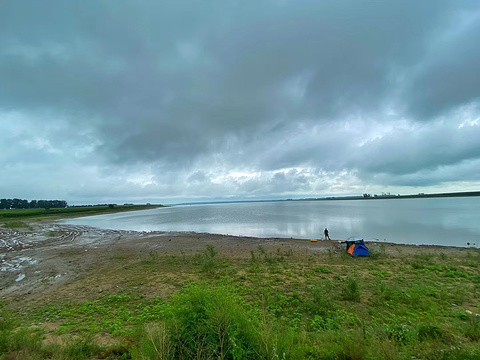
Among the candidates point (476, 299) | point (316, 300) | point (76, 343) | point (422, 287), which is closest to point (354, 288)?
point (316, 300)

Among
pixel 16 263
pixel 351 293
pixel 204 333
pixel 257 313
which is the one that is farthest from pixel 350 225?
pixel 16 263

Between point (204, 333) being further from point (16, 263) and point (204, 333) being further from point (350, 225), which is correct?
point (350, 225)

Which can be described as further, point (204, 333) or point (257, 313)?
point (257, 313)

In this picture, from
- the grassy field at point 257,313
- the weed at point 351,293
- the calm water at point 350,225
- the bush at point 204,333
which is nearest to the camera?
the bush at point 204,333

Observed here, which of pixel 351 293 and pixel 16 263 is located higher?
pixel 351 293

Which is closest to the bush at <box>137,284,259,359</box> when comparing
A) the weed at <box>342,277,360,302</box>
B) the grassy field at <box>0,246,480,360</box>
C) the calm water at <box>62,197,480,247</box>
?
the grassy field at <box>0,246,480,360</box>

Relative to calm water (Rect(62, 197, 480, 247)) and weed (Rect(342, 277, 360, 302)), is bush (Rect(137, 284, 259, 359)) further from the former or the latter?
calm water (Rect(62, 197, 480, 247))

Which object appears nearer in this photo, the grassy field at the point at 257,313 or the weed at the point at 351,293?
the grassy field at the point at 257,313

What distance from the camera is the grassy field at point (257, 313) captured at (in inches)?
148

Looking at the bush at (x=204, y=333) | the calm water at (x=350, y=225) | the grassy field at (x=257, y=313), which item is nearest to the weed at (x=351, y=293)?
the grassy field at (x=257, y=313)

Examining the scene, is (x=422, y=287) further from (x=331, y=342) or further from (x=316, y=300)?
(x=331, y=342)

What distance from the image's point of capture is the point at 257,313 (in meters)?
6.52

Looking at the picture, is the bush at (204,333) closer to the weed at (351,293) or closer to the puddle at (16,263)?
the weed at (351,293)

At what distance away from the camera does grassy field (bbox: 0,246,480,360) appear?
3766 millimetres
